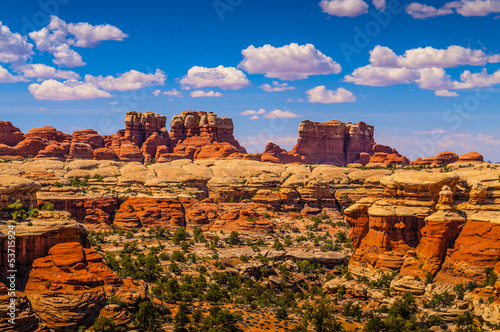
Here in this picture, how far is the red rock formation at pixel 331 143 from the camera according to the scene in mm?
171375

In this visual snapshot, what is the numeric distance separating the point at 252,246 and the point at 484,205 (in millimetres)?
34764

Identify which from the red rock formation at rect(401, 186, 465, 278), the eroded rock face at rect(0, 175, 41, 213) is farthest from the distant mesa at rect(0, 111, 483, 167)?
the eroded rock face at rect(0, 175, 41, 213)

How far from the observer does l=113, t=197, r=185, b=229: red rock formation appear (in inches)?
3718

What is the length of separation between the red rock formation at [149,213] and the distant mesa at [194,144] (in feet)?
153

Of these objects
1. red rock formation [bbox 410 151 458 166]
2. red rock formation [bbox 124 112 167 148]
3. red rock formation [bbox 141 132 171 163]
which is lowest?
red rock formation [bbox 410 151 458 166]

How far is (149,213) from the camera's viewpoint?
9612cm

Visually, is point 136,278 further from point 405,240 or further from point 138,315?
point 405,240

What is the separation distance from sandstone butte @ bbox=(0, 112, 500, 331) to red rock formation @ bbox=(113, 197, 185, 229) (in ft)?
0.65

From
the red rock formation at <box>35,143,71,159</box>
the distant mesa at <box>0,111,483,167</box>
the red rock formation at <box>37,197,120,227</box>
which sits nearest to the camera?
the red rock formation at <box>37,197,120,227</box>

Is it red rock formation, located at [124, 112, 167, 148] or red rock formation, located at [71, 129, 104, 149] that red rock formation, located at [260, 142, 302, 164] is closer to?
red rock formation, located at [124, 112, 167, 148]

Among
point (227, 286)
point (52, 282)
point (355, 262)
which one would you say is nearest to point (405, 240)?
point (355, 262)

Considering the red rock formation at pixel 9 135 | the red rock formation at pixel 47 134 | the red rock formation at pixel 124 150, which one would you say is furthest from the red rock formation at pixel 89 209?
the red rock formation at pixel 47 134

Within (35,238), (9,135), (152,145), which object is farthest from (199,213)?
(9,135)

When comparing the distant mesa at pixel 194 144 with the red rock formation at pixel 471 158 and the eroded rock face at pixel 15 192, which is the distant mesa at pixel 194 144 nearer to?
the red rock formation at pixel 471 158
